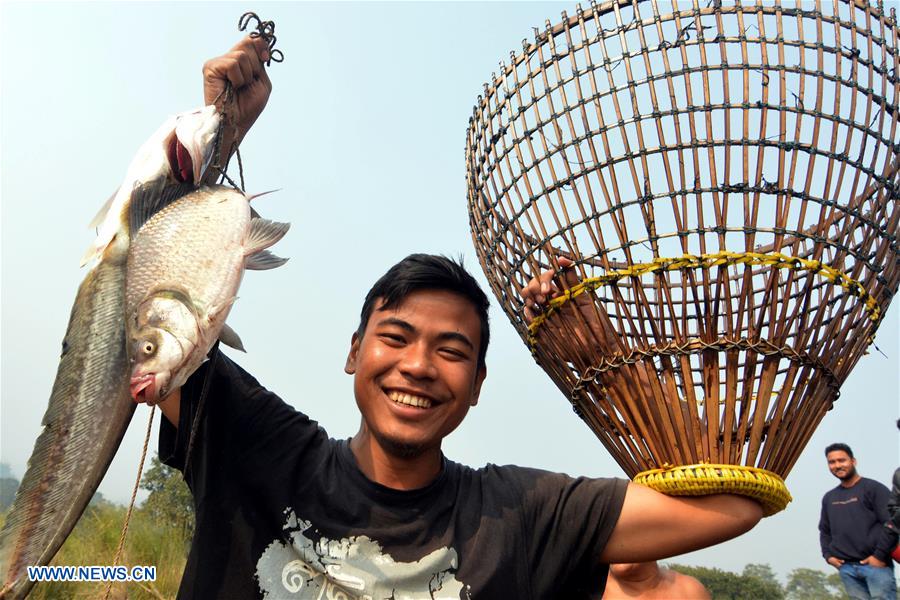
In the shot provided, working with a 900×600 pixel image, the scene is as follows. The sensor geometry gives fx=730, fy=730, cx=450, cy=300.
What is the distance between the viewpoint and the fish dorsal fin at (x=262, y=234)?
2072 mm

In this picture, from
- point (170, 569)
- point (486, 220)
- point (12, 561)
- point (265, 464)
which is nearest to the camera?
point (12, 561)

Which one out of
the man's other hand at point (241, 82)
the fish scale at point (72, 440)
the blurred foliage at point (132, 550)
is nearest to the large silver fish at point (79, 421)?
the fish scale at point (72, 440)

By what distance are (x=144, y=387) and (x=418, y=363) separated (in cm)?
85

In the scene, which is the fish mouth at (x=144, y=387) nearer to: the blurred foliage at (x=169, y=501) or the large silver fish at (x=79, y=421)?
the large silver fish at (x=79, y=421)

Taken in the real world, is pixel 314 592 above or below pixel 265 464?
below

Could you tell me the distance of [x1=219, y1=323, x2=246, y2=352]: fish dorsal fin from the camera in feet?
6.88

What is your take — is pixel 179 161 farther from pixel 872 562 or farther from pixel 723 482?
pixel 872 562

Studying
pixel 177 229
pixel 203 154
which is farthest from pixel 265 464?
pixel 203 154

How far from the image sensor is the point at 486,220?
2.61m

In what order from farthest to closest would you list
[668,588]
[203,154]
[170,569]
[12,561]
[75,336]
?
1. [170,569]
2. [668,588]
3. [203,154]
4. [75,336]
5. [12,561]

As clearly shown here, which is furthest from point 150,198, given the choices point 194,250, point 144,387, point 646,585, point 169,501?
point 169,501

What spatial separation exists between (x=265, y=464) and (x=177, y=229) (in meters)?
0.80

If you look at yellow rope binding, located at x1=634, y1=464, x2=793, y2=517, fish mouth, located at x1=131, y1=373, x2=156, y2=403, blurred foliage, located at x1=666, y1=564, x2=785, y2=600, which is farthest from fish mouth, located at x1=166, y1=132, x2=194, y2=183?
blurred foliage, located at x1=666, y1=564, x2=785, y2=600

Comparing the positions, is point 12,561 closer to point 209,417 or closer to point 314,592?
point 209,417
